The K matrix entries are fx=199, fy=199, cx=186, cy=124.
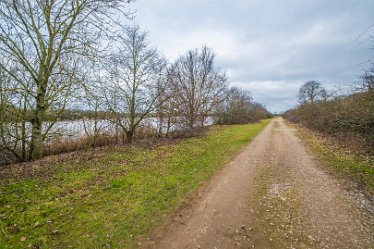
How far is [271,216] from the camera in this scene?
4.38 metres

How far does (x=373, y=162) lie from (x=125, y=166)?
965 cm

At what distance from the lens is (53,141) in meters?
11.5

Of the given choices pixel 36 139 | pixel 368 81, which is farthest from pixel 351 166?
pixel 36 139

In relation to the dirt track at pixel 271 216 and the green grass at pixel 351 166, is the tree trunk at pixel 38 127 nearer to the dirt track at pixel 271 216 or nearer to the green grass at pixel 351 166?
the dirt track at pixel 271 216

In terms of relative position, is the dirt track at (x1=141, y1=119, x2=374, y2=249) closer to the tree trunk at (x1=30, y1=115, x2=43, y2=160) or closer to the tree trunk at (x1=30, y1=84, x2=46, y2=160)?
the tree trunk at (x1=30, y1=84, x2=46, y2=160)

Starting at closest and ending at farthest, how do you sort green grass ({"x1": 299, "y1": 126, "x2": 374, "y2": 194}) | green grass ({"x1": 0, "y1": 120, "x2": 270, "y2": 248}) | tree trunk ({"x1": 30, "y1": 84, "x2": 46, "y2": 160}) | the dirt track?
1. the dirt track
2. green grass ({"x1": 0, "y1": 120, "x2": 270, "y2": 248})
3. green grass ({"x1": 299, "y1": 126, "x2": 374, "y2": 194})
4. tree trunk ({"x1": 30, "y1": 84, "x2": 46, "y2": 160})

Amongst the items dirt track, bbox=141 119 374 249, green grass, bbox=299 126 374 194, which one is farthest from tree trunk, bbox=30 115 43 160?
green grass, bbox=299 126 374 194

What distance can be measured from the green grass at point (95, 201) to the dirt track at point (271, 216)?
62 cm

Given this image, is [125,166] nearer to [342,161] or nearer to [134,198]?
[134,198]

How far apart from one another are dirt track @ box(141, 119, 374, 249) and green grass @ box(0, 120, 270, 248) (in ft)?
2.03

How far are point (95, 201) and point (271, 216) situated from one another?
169 inches

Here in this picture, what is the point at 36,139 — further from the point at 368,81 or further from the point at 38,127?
the point at 368,81

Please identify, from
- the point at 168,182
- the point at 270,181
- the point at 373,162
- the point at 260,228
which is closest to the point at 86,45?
the point at 168,182

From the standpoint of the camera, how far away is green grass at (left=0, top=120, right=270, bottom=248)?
3.77 m
